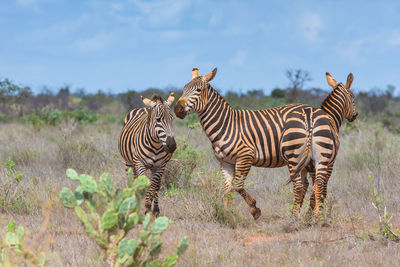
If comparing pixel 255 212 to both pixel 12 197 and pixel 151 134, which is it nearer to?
pixel 151 134

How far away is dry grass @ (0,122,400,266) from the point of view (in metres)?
4.87

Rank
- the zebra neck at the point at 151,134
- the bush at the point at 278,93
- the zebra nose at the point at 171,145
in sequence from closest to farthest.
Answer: the zebra nose at the point at 171,145, the zebra neck at the point at 151,134, the bush at the point at 278,93

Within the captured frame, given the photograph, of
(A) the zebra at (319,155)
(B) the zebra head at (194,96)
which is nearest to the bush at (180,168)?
(B) the zebra head at (194,96)

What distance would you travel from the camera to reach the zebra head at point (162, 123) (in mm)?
6281

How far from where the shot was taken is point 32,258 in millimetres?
3926

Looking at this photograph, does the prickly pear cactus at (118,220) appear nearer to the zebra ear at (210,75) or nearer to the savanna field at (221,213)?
the savanna field at (221,213)

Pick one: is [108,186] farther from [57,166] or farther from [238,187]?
[57,166]

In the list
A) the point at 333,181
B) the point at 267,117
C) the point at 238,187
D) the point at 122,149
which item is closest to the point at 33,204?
the point at 122,149

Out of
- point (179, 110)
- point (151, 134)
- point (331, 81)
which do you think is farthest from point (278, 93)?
point (179, 110)

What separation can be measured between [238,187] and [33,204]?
141 inches

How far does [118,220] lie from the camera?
3.87 meters

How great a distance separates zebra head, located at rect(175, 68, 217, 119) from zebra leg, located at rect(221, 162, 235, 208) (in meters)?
0.97

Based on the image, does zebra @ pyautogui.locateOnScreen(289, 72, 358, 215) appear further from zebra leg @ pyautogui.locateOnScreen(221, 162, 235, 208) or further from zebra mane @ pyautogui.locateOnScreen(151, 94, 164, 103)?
zebra mane @ pyautogui.locateOnScreen(151, 94, 164, 103)

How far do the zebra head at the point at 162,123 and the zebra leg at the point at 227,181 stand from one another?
3.26 ft
